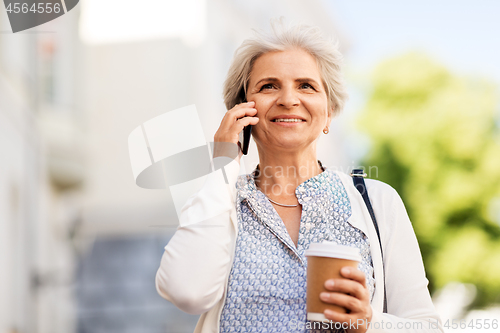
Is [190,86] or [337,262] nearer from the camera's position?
[337,262]

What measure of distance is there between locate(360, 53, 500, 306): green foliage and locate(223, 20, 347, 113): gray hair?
1275 cm

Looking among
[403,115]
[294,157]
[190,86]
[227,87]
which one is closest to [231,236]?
[294,157]

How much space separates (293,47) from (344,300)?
1.18 metres

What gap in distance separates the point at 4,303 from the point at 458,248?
1164 centimetres

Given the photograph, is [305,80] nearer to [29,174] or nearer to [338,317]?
[338,317]

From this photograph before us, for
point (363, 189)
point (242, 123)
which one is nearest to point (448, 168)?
point (363, 189)

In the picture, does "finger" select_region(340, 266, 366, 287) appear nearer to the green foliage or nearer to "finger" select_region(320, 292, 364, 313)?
"finger" select_region(320, 292, 364, 313)

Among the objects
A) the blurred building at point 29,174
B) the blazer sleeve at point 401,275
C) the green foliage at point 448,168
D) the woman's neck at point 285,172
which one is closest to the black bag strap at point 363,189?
the blazer sleeve at point 401,275

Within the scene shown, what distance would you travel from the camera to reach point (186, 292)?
1787 mm

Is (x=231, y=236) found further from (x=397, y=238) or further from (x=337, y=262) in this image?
(x=397, y=238)

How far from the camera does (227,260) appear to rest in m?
1.89

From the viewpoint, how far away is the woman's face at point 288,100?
2176 mm

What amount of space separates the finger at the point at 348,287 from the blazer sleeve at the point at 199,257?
44 cm

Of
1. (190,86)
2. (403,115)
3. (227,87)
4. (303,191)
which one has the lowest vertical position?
(403,115)
